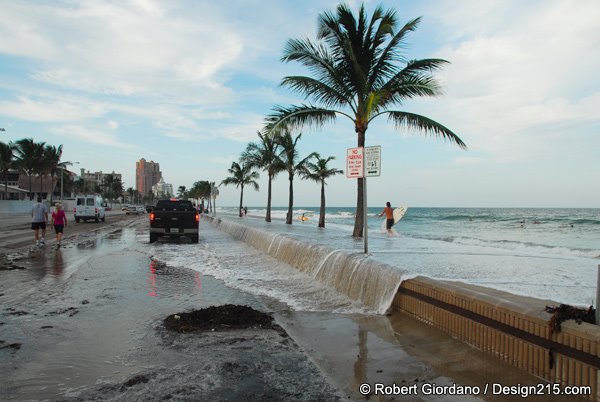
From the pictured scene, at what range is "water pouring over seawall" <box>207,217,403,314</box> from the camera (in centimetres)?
664

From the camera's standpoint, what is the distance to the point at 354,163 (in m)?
9.77

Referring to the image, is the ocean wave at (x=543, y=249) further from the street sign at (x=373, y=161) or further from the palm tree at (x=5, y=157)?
the palm tree at (x=5, y=157)

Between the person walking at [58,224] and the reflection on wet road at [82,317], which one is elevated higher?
the person walking at [58,224]

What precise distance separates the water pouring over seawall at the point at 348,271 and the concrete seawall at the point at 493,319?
0.06ft

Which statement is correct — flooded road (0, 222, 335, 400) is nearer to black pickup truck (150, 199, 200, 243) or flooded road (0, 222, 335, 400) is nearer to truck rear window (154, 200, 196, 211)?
black pickup truck (150, 199, 200, 243)

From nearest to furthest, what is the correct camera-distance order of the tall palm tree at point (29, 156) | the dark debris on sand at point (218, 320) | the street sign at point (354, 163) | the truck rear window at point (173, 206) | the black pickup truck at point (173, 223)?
the dark debris on sand at point (218, 320), the street sign at point (354, 163), the black pickup truck at point (173, 223), the truck rear window at point (173, 206), the tall palm tree at point (29, 156)

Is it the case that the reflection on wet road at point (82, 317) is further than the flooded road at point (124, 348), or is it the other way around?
the reflection on wet road at point (82, 317)

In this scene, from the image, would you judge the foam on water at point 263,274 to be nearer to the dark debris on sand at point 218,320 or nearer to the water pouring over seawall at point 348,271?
the water pouring over seawall at point 348,271

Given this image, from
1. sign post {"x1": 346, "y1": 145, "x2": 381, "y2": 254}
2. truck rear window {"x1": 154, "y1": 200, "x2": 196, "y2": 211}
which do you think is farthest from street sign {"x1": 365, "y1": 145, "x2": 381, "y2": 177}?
truck rear window {"x1": 154, "y1": 200, "x2": 196, "y2": 211}

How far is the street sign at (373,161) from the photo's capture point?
9211 millimetres

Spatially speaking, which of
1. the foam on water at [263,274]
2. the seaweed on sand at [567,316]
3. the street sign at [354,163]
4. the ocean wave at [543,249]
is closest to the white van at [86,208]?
the foam on water at [263,274]

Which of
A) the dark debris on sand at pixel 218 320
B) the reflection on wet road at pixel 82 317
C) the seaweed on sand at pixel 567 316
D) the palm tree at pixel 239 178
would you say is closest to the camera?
the seaweed on sand at pixel 567 316

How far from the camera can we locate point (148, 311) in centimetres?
652

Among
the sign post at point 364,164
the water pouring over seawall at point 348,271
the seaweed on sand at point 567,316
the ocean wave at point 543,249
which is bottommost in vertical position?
the ocean wave at point 543,249
